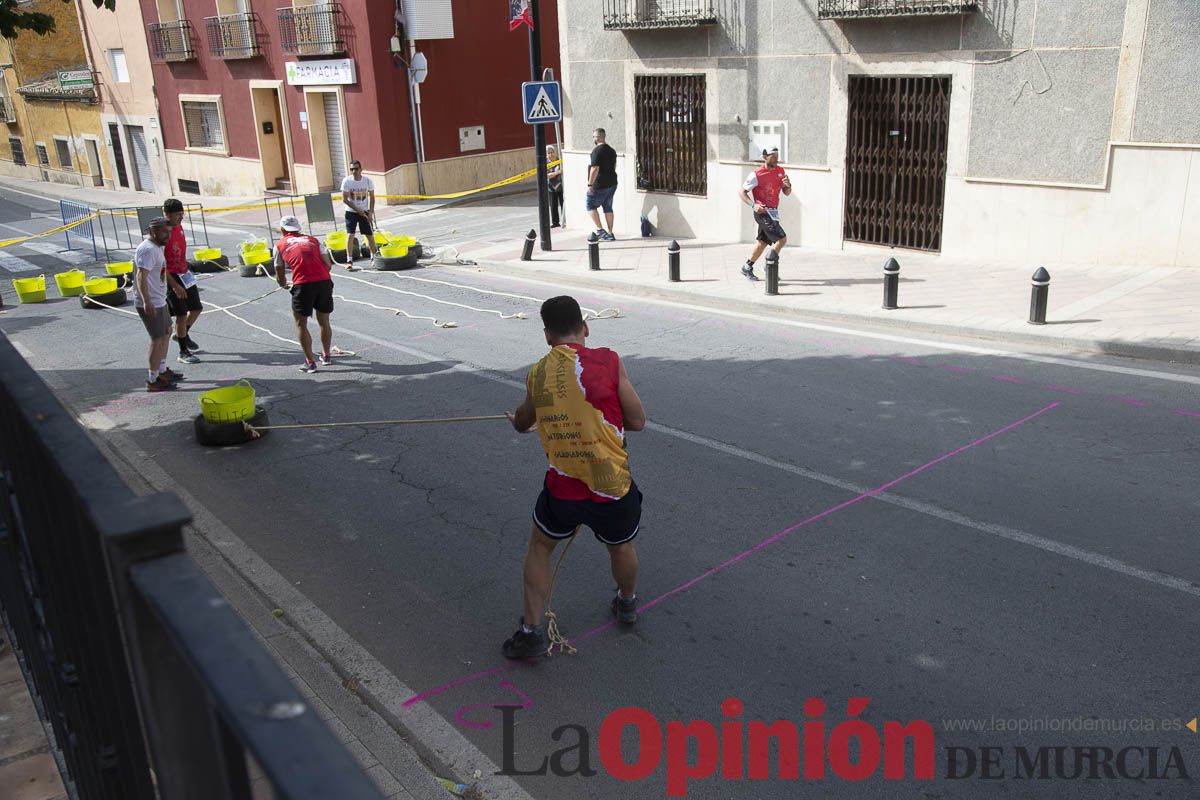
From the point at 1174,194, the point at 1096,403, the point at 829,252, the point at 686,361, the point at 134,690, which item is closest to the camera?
the point at 134,690

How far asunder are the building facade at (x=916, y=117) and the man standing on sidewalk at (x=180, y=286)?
9.82 meters

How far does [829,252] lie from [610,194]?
193 inches

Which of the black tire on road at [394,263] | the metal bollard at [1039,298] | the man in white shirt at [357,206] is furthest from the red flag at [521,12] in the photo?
the metal bollard at [1039,298]

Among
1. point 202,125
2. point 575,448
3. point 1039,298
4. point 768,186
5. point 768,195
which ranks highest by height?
point 202,125

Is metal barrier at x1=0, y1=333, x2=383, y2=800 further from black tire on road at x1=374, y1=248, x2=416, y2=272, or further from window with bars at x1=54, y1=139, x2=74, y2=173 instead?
window with bars at x1=54, y1=139, x2=74, y2=173

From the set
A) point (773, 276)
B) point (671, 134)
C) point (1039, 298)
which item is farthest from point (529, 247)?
point (1039, 298)

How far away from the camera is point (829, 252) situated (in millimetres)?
16781

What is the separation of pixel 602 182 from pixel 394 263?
437 cm

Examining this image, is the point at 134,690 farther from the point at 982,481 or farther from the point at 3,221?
A: the point at 3,221

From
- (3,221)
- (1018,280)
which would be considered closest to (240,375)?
(1018,280)

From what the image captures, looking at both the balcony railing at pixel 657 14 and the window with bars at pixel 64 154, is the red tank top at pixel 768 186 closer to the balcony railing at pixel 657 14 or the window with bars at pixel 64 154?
the balcony railing at pixel 657 14

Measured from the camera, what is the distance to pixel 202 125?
35.6 metres

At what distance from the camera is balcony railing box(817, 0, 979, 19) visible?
556 inches

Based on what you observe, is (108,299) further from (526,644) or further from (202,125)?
(202,125)
